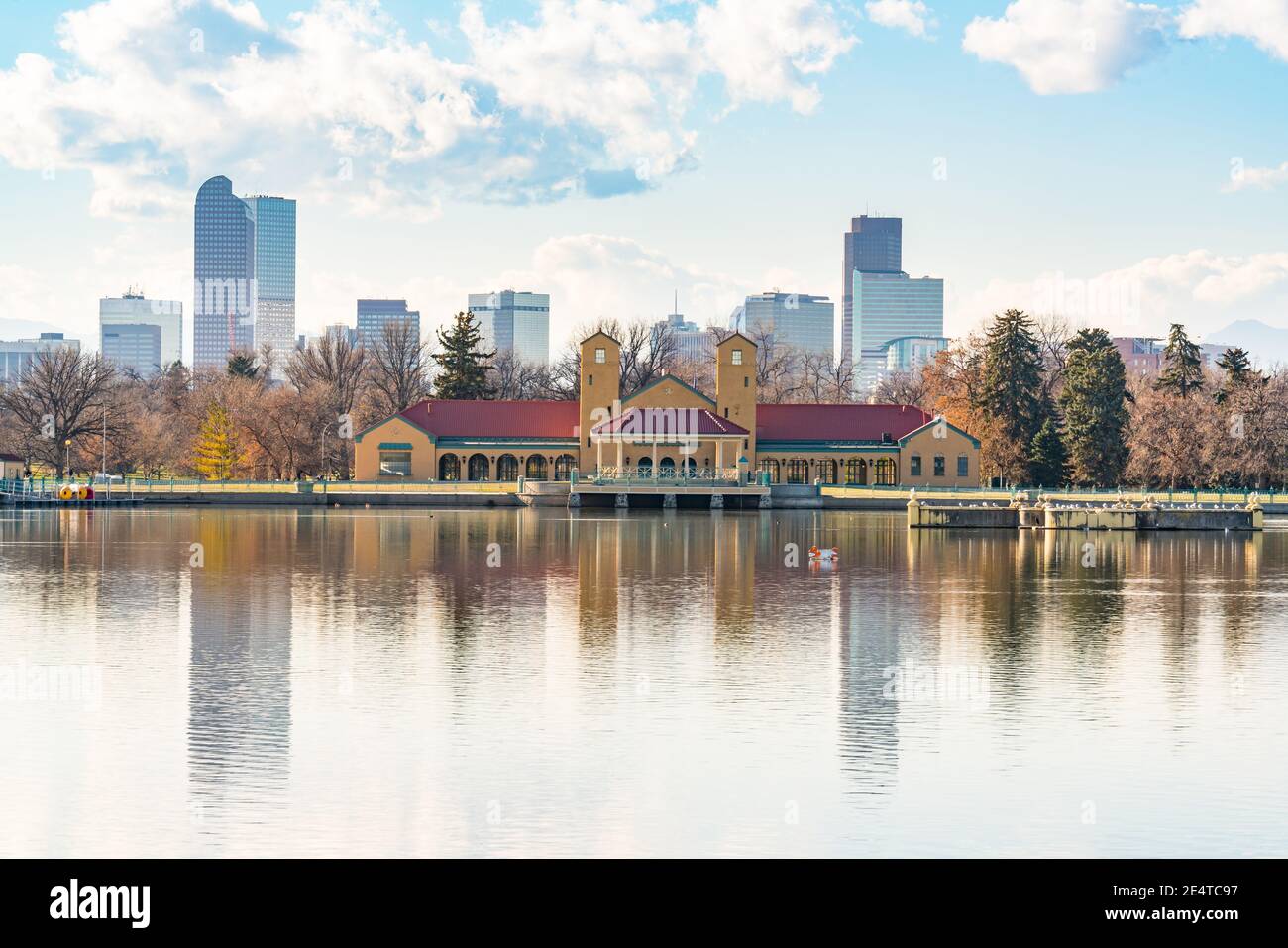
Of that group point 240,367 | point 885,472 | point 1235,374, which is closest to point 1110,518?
point 885,472

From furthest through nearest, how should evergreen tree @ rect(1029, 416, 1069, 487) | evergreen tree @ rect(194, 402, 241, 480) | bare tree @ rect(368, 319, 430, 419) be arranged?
bare tree @ rect(368, 319, 430, 419), evergreen tree @ rect(194, 402, 241, 480), evergreen tree @ rect(1029, 416, 1069, 487)

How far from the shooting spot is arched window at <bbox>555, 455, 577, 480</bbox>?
9594 centimetres

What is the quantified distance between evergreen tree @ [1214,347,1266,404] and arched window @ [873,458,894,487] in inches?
827

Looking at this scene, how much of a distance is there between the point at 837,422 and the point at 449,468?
2464 centimetres

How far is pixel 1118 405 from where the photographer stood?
98250 mm

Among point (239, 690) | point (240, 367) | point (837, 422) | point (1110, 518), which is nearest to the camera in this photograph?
point (239, 690)

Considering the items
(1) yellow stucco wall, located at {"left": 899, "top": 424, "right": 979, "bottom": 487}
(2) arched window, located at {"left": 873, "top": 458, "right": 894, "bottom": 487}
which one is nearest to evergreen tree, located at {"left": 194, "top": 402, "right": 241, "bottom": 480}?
(2) arched window, located at {"left": 873, "top": 458, "right": 894, "bottom": 487}

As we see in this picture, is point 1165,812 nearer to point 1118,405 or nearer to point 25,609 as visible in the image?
point 25,609

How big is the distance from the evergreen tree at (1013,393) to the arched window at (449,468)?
33563 mm

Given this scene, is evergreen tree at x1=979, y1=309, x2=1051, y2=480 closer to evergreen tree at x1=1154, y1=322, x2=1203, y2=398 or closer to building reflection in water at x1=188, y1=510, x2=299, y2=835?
evergreen tree at x1=1154, y1=322, x2=1203, y2=398

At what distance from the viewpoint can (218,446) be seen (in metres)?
102

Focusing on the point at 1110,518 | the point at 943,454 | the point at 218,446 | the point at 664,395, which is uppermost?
the point at 664,395

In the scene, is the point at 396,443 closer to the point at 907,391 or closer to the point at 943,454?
the point at 943,454
